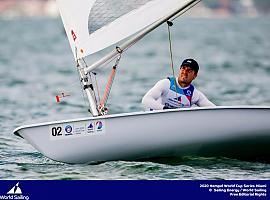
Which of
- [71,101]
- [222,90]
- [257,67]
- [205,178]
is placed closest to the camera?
[205,178]

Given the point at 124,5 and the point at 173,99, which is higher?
the point at 124,5

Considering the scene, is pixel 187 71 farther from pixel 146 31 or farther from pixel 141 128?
pixel 141 128

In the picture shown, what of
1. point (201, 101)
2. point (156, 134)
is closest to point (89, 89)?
point (156, 134)

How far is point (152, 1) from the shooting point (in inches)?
278

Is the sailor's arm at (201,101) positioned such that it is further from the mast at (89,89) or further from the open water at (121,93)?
the mast at (89,89)

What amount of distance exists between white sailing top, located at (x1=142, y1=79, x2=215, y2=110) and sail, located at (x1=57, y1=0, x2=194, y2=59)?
1.69 feet

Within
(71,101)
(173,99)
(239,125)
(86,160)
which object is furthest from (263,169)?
(71,101)

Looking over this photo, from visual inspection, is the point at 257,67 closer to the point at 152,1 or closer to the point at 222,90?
the point at 222,90

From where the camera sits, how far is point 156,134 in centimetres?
678

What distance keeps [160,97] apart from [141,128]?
1.09ft

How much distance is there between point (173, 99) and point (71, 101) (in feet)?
19.0

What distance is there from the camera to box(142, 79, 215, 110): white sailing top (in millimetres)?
6785
